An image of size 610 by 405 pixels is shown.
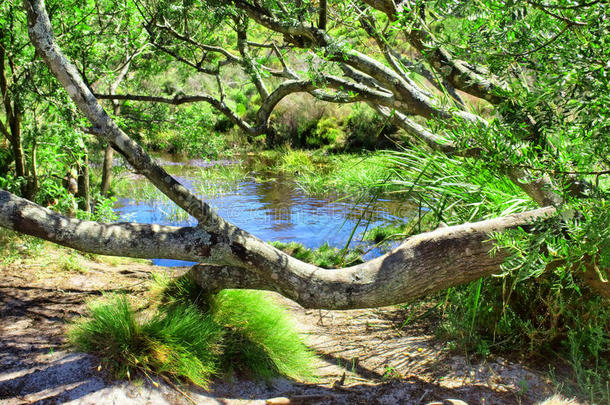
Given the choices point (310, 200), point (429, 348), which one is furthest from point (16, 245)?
point (310, 200)

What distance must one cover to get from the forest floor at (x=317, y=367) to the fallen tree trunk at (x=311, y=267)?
77cm

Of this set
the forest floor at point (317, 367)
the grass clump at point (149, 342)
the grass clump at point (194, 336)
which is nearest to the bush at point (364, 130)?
the forest floor at point (317, 367)

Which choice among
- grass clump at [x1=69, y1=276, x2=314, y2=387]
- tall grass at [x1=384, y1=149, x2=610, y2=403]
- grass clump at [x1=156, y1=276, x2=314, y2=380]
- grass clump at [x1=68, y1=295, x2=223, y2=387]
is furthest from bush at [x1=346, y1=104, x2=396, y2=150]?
grass clump at [x1=68, y1=295, x2=223, y2=387]

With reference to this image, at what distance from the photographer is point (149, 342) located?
3215 mm

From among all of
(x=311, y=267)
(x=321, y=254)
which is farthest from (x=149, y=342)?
(x=321, y=254)

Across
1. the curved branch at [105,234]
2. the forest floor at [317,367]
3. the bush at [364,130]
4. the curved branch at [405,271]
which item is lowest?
the forest floor at [317,367]

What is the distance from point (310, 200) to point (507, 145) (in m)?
9.40

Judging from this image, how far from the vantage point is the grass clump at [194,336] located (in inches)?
125

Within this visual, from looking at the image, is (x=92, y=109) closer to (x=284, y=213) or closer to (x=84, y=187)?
(x=84, y=187)

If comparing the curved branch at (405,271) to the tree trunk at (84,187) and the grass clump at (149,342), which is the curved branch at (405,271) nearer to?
the grass clump at (149,342)

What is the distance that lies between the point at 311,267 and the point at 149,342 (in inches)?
47.1

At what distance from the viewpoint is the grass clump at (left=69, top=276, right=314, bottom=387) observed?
3186 mm

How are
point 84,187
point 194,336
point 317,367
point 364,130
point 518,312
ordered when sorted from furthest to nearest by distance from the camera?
point 364,130 → point 84,187 → point 317,367 → point 518,312 → point 194,336

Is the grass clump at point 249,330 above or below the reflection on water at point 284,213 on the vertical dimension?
below
